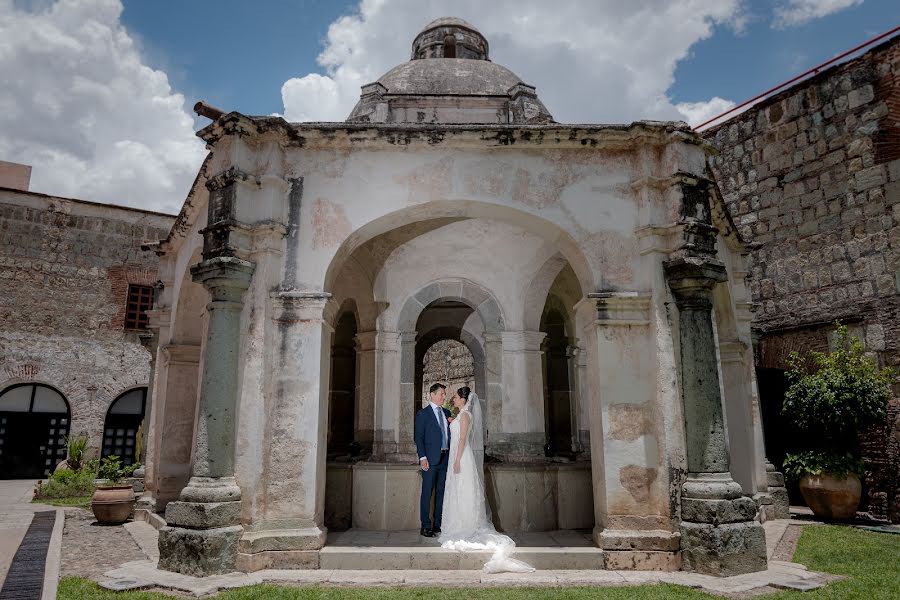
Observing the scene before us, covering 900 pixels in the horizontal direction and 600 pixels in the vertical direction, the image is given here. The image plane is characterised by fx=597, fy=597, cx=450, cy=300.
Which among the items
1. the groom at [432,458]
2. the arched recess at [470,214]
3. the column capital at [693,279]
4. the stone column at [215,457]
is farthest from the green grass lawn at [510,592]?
the arched recess at [470,214]

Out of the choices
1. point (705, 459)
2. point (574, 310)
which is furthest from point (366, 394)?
point (705, 459)

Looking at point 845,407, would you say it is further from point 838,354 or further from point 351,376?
point 351,376

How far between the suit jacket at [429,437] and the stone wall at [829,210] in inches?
257

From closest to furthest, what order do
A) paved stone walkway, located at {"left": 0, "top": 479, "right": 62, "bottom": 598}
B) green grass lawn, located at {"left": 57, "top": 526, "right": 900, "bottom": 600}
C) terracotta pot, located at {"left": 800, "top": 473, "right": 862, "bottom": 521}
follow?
green grass lawn, located at {"left": 57, "top": 526, "right": 900, "bottom": 600}
paved stone walkway, located at {"left": 0, "top": 479, "right": 62, "bottom": 598}
terracotta pot, located at {"left": 800, "top": 473, "right": 862, "bottom": 521}

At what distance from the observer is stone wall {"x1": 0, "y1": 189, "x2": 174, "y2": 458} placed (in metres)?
15.8

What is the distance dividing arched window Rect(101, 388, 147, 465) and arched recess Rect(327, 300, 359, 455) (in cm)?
988

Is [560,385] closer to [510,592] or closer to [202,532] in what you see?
[510,592]

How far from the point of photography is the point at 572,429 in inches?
423

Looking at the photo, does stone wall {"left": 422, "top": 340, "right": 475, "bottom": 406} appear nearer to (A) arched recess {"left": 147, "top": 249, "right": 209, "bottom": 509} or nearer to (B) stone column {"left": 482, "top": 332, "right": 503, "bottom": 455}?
(B) stone column {"left": 482, "top": 332, "right": 503, "bottom": 455}

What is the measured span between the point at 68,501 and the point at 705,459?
11.5 meters

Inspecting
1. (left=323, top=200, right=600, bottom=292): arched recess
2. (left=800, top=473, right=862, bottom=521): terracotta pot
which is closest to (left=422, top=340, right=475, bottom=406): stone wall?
(left=800, top=473, right=862, bottom=521): terracotta pot

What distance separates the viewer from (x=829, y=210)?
1023 centimetres

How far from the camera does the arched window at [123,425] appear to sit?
16984 mm

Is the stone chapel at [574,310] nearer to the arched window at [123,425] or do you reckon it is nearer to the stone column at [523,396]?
the stone column at [523,396]
